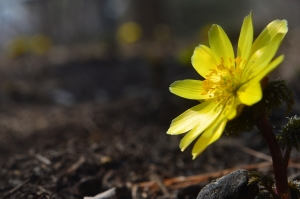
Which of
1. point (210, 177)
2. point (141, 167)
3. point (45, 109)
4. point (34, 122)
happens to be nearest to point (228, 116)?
point (210, 177)

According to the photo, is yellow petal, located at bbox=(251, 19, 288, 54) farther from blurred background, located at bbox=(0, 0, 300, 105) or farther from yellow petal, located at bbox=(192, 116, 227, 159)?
blurred background, located at bbox=(0, 0, 300, 105)

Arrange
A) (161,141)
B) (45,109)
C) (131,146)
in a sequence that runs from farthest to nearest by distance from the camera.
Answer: (45,109)
(161,141)
(131,146)

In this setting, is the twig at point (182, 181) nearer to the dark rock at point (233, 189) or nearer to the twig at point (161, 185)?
the twig at point (161, 185)

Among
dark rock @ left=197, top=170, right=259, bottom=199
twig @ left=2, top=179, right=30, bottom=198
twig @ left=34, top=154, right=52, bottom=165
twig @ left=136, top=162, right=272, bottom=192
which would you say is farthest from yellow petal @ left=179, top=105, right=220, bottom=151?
twig @ left=34, top=154, right=52, bottom=165

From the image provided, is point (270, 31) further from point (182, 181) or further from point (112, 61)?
point (112, 61)

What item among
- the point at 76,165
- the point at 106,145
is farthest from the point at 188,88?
the point at 106,145

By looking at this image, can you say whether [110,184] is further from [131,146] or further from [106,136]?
[106,136]
